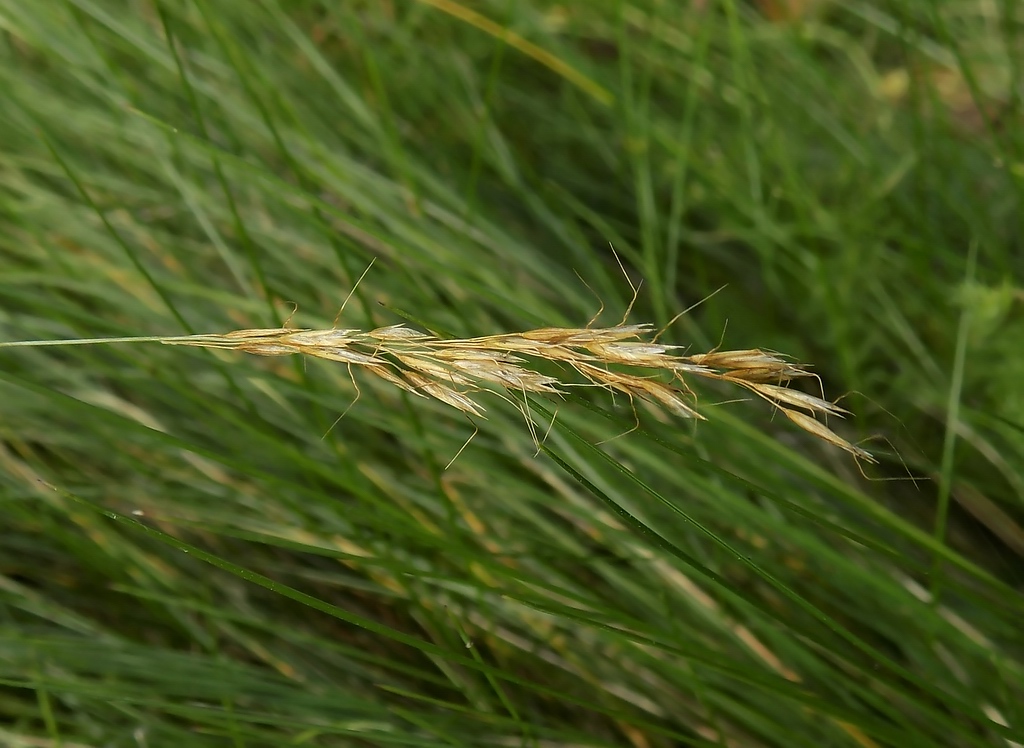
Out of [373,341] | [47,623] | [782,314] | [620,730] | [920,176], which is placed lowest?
[47,623]

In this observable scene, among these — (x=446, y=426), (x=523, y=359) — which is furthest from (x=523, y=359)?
(x=446, y=426)

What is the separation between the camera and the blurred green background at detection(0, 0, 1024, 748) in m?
0.82

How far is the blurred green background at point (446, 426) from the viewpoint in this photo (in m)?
0.82

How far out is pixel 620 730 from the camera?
0.95 meters

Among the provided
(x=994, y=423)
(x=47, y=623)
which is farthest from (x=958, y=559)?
(x=47, y=623)

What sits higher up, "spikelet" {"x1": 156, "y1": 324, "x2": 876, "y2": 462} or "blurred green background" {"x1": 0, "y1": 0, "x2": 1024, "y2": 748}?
"spikelet" {"x1": 156, "y1": 324, "x2": 876, "y2": 462}

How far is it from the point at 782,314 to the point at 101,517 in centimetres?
90

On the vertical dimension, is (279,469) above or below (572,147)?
below

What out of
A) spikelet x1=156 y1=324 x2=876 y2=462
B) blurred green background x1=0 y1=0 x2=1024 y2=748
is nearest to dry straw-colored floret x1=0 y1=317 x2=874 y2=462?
spikelet x1=156 y1=324 x2=876 y2=462

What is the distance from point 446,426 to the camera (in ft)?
3.15

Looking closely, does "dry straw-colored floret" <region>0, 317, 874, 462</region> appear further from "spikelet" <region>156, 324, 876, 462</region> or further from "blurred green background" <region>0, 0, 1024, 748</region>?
"blurred green background" <region>0, 0, 1024, 748</region>

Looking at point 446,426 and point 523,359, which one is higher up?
point 523,359

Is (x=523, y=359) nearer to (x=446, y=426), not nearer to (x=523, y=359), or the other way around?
(x=523, y=359)

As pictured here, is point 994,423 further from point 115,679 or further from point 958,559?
point 115,679
